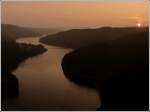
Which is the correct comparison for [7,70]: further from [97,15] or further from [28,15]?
[97,15]

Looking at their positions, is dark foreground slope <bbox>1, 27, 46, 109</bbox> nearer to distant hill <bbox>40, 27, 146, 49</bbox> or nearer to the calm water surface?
the calm water surface

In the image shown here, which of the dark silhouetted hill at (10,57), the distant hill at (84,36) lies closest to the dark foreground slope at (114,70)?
the distant hill at (84,36)

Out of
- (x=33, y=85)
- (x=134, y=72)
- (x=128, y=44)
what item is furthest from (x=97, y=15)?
(x=33, y=85)

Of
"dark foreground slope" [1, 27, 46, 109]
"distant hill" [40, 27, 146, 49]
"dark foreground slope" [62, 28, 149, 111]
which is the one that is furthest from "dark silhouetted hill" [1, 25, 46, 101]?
"dark foreground slope" [62, 28, 149, 111]

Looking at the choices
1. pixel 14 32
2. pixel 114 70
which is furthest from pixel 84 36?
pixel 14 32

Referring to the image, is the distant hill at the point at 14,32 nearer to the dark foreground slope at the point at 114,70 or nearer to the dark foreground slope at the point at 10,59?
the dark foreground slope at the point at 10,59

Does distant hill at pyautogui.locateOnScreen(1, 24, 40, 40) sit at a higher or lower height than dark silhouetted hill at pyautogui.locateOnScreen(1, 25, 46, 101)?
higher
